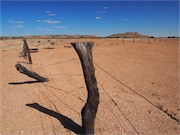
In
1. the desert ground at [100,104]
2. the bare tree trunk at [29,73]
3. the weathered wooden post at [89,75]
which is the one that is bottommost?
the desert ground at [100,104]

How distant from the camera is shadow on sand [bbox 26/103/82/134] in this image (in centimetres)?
560

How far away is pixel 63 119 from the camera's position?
617cm

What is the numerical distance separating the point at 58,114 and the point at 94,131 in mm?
1509

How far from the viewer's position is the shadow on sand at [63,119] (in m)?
5.60

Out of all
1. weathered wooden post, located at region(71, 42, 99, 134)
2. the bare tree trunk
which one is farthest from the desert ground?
weathered wooden post, located at region(71, 42, 99, 134)

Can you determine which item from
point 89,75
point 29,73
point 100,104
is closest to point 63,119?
point 100,104

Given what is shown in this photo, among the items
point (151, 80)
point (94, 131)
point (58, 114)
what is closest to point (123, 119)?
point (94, 131)

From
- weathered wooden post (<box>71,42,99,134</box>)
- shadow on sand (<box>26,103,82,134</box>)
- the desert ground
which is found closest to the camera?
weathered wooden post (<box>71,42,99,134</box>)

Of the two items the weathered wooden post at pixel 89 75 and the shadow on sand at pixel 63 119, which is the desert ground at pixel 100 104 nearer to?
the shadow on sand at pixel 63 119

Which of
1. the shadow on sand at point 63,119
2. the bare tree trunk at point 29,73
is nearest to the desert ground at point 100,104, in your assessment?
the shadow on sand at point 63,119

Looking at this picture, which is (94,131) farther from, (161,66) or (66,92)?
(161,66)

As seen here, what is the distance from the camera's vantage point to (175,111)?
23.0 ft

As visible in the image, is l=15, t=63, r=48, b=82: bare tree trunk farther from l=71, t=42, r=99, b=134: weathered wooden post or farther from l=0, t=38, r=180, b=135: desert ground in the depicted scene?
l=71, t=42, r=99, b=134: weathered wooden post

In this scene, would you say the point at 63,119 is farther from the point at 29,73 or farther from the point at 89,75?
the point at 29,73
